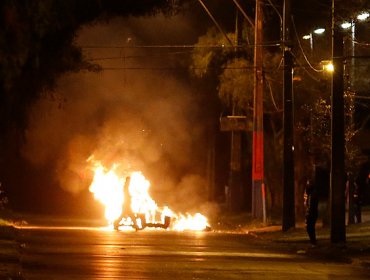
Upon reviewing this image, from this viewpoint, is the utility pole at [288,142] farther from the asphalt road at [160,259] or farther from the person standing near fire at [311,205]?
the person standing near fire at [311,205]

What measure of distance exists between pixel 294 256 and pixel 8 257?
6.83m

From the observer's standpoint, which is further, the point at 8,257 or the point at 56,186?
the point at 56,186

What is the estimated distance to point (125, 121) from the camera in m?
41.4

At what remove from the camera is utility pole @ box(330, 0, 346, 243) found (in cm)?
2280

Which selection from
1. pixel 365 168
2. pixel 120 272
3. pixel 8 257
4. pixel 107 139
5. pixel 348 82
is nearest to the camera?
pixel 120 272

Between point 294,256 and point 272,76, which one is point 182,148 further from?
point 294,256

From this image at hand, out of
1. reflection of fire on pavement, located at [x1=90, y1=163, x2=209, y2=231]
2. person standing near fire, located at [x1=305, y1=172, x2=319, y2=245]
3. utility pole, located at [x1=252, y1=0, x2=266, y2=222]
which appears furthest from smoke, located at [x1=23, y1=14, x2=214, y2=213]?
person standing near fire, located at [x1=305, y1=172, x2=319, y2=245]

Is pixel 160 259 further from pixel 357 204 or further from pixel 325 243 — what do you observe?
pixel 357 204

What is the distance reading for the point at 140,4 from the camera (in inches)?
545

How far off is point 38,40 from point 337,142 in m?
12.7

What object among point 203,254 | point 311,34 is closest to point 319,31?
point 311,34

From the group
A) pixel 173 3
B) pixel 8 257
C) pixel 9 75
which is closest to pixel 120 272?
pixel 8 257

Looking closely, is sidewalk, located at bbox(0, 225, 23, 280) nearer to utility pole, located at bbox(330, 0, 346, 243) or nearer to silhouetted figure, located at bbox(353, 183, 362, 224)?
utility pole, located at bbox(330, 0, 346, 243)

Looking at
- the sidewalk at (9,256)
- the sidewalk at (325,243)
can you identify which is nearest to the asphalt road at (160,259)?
the sidewalk at (9,256)
